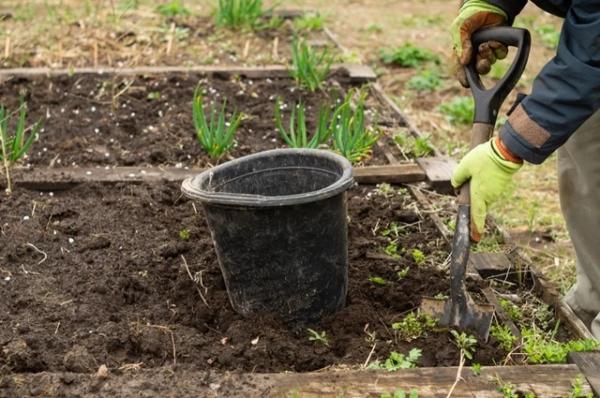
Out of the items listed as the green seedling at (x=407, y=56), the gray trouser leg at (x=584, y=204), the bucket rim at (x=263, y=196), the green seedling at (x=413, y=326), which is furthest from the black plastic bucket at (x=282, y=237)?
the green seedling at (x=407, y=56)

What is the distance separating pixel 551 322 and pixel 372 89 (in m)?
2.40

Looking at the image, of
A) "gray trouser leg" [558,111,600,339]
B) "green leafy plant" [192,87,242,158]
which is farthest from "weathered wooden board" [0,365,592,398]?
"green leafy plant" [192,87,242,158]

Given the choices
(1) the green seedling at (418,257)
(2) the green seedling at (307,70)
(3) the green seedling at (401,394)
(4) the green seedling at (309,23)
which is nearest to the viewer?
(3) the green seedling at (401,394)

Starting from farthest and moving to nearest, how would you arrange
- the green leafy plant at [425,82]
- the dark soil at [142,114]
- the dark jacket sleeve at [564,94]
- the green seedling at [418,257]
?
the green leafy plant at [425,82], the dark soil at [142,114], the green seedling at [418,257], the dark jacket sleeve at [564,94]

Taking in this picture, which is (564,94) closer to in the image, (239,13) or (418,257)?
(418,257)

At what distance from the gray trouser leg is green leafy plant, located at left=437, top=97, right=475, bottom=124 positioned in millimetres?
2082

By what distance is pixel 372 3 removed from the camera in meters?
8.15

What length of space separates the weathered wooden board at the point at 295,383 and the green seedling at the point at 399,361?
0.16 ft

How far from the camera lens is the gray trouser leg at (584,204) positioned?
3.28 metres

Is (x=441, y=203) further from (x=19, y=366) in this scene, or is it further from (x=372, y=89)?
(x=19, y=366)

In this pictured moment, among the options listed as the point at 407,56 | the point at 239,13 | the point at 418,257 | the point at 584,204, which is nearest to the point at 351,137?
the point at 418,257

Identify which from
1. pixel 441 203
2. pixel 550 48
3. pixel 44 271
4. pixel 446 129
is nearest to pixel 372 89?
pixel 446 129

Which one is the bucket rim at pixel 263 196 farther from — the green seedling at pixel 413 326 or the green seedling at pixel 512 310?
the green seedling at pixel 512 310

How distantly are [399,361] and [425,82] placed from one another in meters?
3.65
